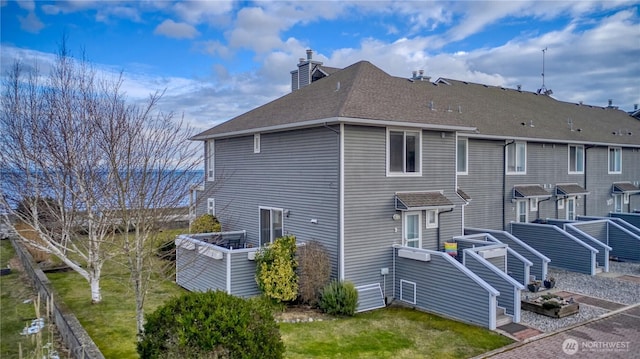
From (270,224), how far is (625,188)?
824 inches

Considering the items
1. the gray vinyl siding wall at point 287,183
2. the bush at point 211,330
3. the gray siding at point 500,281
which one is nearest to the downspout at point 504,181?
the gray siding at point 500,281

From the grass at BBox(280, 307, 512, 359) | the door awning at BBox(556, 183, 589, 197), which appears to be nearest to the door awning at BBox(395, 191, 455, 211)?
the grass at BBox(280, 307, 512, 359)

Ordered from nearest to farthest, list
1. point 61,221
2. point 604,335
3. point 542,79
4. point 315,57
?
point 604,335, point 61,221, point 315,57, point 542,79

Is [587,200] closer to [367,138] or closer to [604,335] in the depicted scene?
[604,335]

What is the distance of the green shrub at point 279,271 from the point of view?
10.8m

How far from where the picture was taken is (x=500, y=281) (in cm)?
1073

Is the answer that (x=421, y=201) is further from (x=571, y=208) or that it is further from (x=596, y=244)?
(x=571, y=208)

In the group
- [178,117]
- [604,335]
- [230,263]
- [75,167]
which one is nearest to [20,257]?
[75,167]

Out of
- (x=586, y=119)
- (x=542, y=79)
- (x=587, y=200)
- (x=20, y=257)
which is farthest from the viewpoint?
(x=542, y=79)

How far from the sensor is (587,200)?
2119cm

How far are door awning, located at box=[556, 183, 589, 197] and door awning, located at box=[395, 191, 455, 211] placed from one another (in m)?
9.71

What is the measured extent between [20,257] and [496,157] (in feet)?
67.1

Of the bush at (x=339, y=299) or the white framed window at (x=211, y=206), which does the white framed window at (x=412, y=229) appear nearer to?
the bush at (x=339, y=299)

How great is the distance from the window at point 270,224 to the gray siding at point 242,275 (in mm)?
2324
